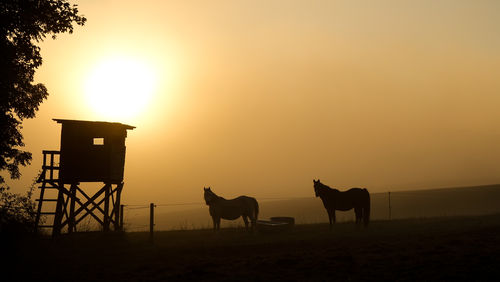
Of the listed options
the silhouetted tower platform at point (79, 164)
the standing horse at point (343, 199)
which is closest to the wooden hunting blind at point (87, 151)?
the silhouetted tower platform at point (79, 164)

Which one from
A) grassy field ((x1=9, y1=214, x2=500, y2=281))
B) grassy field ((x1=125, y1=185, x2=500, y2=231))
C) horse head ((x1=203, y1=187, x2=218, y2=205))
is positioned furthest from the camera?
grassy field ((x1=125, y1=185, x2=500, y2=231))

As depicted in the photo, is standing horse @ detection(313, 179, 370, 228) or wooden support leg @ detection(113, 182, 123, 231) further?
standing horse @ detection(313, 179, 370, 228)

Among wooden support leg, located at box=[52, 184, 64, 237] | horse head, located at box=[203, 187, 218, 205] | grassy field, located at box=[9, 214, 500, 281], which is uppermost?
horse head, located at box=[203, 187, 218, 205]

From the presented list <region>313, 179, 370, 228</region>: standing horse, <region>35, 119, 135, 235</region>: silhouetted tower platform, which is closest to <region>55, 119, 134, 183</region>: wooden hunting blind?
<region>35, 119, 135, 235</region>: silhouetted tower platform

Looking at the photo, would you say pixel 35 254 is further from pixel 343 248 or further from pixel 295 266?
pixel 343 248

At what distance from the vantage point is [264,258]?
52.3ft

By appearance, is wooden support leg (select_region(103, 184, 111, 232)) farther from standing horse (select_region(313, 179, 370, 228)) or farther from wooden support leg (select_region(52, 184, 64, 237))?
standing horse (select_region(313, 179, 370, 228))

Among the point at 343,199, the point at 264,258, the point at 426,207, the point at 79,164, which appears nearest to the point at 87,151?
the point at 79,164

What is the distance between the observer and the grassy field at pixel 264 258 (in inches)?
519

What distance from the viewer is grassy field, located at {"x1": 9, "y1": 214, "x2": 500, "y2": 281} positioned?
13180 millimetres

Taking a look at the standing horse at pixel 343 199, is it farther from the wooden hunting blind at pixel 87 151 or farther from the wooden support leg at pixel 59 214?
the wooden support leg at pixel 59 214

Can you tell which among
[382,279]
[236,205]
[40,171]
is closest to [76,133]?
[40,171]

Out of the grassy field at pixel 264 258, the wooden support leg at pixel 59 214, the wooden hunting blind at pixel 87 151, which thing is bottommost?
the grassy field at pixel 264 258

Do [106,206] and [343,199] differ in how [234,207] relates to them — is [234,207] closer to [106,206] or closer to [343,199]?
[343,199]
